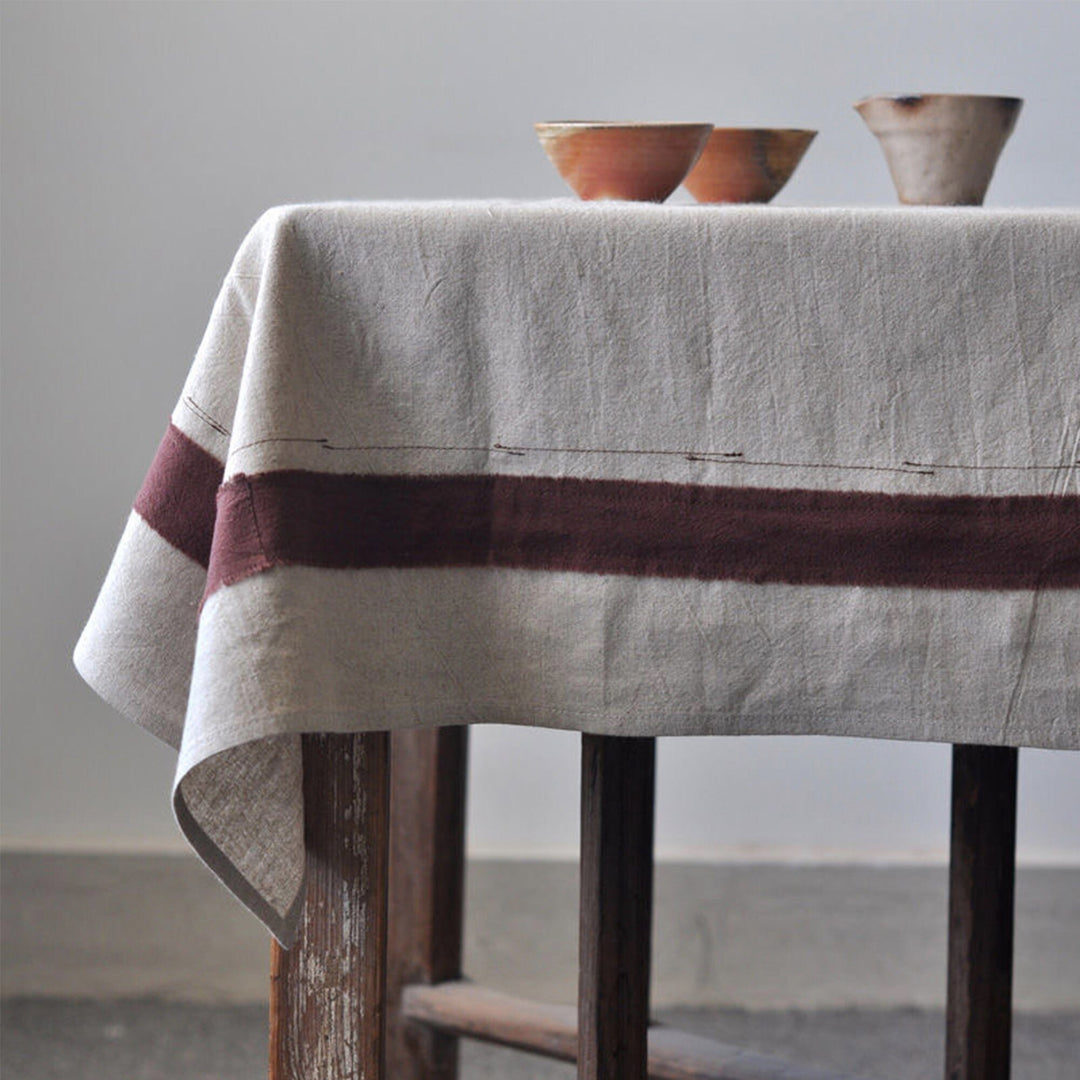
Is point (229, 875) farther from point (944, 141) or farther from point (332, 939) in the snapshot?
point (944, 141)

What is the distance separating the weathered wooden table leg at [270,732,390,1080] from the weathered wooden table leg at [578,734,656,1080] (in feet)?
0.40

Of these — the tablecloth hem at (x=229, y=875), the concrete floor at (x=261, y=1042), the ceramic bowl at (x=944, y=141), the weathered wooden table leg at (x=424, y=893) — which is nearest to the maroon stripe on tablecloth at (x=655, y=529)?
the tablecloth hem at (x=229, y=875)

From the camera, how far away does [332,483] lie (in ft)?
2.16

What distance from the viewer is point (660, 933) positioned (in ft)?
5.69

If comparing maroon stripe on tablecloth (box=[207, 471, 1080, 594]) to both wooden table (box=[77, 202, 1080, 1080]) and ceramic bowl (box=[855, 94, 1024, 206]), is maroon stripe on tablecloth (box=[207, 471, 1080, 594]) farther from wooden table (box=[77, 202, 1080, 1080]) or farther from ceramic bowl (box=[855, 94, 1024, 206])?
ceramic bowl (box=[855, 94, 1024, 206])

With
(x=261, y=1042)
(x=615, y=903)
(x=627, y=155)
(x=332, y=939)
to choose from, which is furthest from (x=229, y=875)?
(x=261, y=1042)

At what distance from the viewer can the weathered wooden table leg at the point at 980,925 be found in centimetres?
92

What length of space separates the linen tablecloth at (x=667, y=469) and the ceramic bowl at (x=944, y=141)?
0.52ft

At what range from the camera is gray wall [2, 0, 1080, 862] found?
5.38 feet

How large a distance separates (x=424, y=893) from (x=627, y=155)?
67 centimetres

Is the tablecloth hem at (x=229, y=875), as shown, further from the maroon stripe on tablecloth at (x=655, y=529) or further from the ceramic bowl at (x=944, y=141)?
the ceramic bowl at (x=944, y=141)

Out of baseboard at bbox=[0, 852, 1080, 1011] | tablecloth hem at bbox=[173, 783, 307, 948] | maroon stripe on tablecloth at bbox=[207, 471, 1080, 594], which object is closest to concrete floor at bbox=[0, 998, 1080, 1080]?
baseboard at bbox=[0, 852, 1080, 1011]

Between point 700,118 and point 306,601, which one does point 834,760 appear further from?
point 306,601

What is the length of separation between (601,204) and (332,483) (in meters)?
0.17
